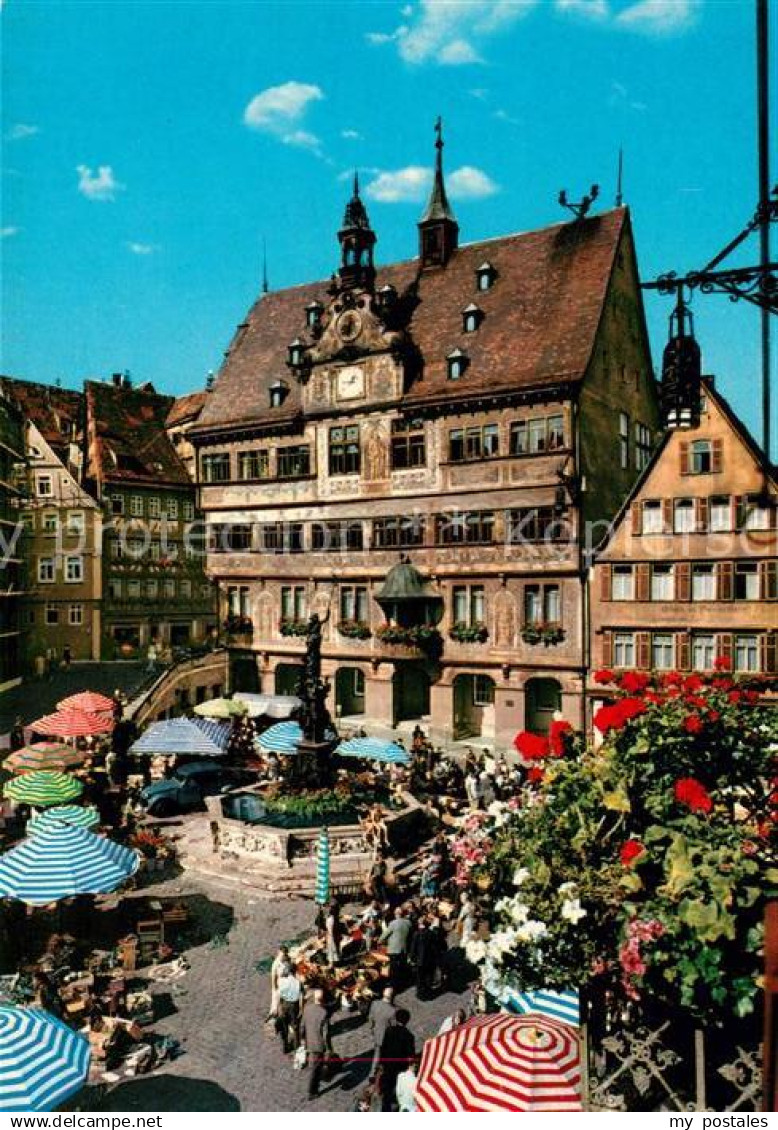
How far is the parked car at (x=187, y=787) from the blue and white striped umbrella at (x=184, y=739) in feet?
2.97

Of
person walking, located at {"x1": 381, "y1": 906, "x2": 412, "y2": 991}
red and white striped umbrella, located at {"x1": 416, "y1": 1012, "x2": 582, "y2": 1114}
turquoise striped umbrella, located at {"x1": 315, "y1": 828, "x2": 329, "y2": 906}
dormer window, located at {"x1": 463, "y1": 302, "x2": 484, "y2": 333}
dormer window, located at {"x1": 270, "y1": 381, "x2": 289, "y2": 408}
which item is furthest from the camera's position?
dormer window, located at {"x1": 270, "y1": 381, "x2": 289, "y2": 408}

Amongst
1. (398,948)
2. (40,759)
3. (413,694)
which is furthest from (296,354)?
(398,948)

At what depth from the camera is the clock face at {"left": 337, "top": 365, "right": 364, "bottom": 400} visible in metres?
34.7

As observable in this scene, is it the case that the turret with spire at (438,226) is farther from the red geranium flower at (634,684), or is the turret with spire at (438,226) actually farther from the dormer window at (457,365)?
the red geranium flower at (634,684)

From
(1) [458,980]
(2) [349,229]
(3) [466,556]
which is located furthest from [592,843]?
(2) [349,229]

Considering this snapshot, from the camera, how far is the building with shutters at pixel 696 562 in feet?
86.8

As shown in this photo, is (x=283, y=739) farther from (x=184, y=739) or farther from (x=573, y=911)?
(x=573, y=911)

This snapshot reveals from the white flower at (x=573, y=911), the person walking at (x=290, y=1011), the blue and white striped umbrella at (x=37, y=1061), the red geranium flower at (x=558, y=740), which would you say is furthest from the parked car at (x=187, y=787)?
the white flower at (x=573, y=911)

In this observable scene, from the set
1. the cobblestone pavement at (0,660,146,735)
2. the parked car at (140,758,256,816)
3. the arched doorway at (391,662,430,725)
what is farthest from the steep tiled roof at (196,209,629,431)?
the parked car at (140,758,256,816)

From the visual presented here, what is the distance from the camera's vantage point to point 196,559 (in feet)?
178

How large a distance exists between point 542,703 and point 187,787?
1522cm

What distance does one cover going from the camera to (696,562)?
27469mm

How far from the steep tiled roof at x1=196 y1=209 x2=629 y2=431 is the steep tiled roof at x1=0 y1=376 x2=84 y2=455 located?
14.2 m

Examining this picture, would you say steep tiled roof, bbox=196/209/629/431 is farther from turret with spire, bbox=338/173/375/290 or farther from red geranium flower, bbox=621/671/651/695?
red geranium flower, bbox=621/671/651/695
